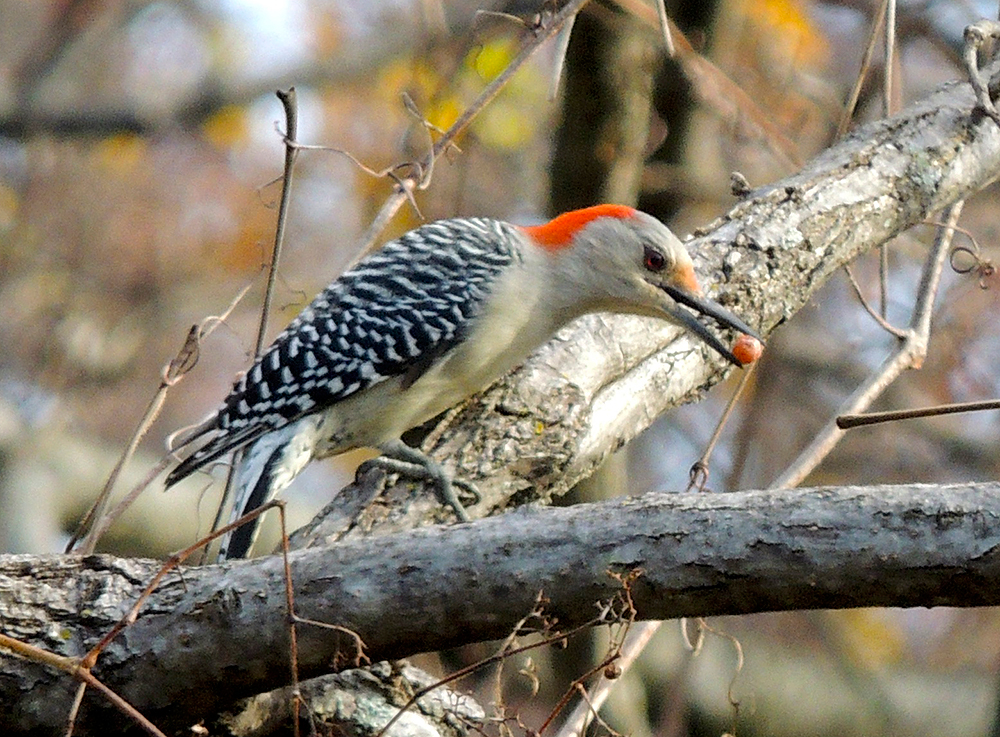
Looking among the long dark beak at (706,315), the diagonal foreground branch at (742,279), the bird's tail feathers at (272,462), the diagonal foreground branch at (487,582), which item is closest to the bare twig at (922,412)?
the diagonal foreground branch at (487,582)

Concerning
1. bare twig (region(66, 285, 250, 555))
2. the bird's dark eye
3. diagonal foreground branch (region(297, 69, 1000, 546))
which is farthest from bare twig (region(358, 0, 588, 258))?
the bird's dark eye

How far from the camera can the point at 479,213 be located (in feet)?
30.4

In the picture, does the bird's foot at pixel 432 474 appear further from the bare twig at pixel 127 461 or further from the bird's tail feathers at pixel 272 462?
the bare twig at pixel 127 461

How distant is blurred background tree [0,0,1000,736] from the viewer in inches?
245

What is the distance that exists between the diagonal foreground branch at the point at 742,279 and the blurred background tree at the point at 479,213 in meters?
0.38

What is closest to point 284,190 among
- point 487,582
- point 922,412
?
point 487,582

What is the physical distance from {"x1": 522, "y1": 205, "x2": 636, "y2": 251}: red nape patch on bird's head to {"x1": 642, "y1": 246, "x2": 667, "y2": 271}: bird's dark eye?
0.22 m

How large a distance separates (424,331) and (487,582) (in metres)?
2.09

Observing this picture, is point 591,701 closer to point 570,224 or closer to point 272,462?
point 272,462

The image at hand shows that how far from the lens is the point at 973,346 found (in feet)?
22.3

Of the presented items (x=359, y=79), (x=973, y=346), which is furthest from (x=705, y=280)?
(x=359, y=79)

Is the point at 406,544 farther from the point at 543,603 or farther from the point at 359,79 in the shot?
the point at 359,79

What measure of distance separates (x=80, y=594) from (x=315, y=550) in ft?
1.78

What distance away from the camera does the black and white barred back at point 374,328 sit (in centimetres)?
421
